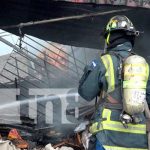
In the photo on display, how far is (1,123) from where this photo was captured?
25.8 ft

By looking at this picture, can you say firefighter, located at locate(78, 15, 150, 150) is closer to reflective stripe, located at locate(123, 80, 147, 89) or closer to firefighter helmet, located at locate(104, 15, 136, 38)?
reflective stripe, located at locate(123, 80, 147, 89)

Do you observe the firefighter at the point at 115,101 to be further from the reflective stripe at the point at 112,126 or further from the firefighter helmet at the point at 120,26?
the firefighter helmet at the point at 120,26

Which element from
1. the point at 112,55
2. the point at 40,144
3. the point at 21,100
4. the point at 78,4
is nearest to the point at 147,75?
the point at 112,55

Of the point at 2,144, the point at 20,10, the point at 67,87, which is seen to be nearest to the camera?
the point at 2,144

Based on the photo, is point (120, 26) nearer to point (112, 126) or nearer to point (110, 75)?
point (110, 75)

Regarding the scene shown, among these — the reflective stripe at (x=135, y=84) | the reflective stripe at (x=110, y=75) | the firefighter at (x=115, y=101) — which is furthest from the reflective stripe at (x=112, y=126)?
the reflective stripe at (x=135, y=84)

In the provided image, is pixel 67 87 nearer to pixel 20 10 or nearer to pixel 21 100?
pixel 21 100

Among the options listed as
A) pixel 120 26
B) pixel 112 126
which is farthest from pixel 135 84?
pixel 120 26

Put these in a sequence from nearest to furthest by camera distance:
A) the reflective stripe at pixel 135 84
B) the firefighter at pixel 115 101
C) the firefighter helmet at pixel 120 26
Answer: the reflective stripe at pixel 135 84
the firefighter at pixel 115 101
the firefighter helmet at pixel 120 26

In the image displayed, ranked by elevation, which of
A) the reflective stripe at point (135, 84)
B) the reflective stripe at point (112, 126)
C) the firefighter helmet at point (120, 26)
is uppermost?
the firefighter helmet at point (120, 26)

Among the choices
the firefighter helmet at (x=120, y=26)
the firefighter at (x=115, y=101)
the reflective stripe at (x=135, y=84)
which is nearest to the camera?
the reflective stripe at (x=135, y=84)

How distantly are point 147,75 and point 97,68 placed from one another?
0.52 m

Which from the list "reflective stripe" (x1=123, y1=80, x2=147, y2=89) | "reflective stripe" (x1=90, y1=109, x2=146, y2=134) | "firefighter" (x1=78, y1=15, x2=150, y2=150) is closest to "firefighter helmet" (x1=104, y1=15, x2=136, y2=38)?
"firefighter" (x1=78, y1=15, x2=150, y2=150)

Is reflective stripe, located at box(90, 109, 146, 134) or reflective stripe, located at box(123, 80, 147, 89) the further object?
reflective stripe, located at box(90, 109, 146, 134)
